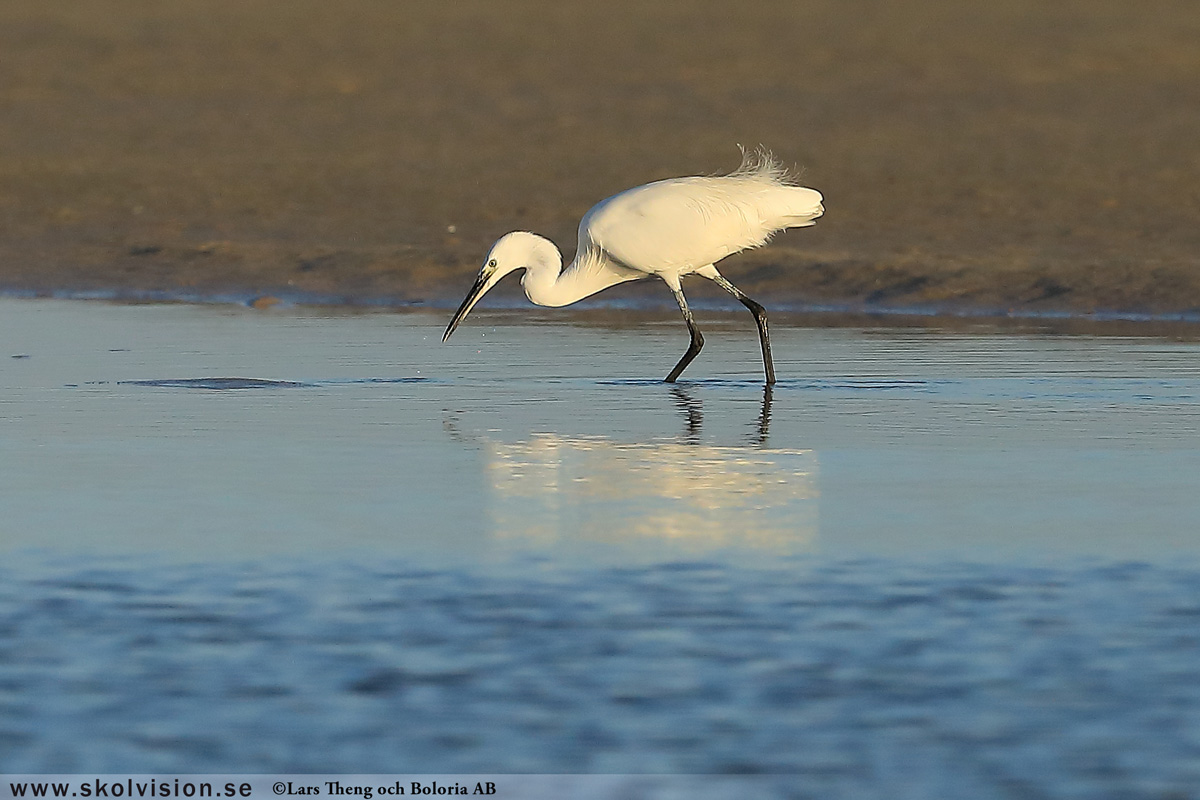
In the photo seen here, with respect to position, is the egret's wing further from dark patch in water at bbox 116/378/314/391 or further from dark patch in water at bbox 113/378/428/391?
dark patch in water at bbox 116/378/314/391

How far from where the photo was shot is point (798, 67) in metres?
26.4

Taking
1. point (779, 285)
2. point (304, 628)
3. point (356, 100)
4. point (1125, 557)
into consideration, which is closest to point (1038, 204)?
point (779, 285)

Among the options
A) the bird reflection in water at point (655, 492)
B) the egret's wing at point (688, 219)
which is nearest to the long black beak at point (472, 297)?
the egret's wing at point (688, 219)

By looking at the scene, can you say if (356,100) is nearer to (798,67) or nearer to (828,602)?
(798,67)

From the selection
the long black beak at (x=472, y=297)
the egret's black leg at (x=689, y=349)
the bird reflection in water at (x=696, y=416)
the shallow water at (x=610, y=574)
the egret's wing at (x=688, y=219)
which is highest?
the egret's wing at (x=688, y=219)

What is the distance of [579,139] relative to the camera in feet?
75.4

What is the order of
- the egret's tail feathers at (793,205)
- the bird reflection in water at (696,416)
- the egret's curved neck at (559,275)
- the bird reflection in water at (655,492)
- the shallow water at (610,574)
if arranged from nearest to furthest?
the shallow water at (610,574) < the bird reflection in water at (655,492) < the bird reflection in water at (696,416) < the egret's curved neck at (559,275) < the egret's tail feathers at (793,205)

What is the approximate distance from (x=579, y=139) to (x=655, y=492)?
14677 mm

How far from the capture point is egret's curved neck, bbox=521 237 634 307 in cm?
1334

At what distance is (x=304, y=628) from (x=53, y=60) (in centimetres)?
2283

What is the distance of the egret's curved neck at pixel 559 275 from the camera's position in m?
13.3

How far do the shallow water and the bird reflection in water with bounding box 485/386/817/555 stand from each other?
0.02 metres

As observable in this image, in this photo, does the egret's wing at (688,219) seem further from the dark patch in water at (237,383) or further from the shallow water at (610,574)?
the dark patch in water at (237,383)

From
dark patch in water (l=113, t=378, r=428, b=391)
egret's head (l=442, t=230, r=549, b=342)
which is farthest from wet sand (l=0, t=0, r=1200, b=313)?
dark patch in water (l=113, t=378, r=428, b=391)
